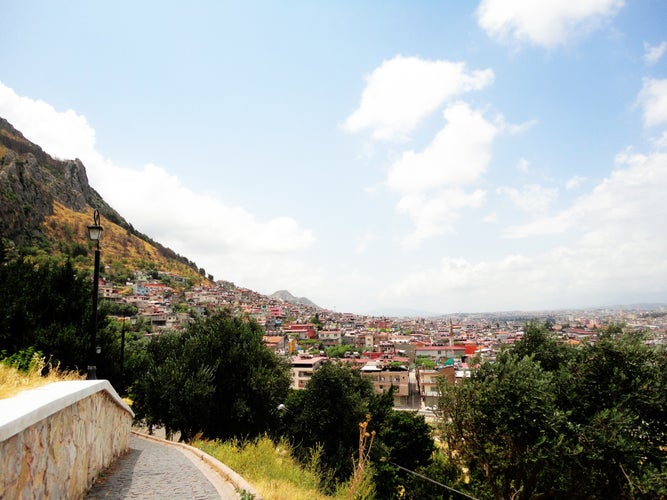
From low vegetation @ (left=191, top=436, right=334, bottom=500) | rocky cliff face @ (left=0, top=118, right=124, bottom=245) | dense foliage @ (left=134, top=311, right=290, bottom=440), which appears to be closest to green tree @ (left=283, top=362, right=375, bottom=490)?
dense foliage @ (left=134, top=311, right=290, bottom=440)

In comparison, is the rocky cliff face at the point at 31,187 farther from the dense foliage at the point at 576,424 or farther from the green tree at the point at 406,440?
the dense foliage at the point at 576,424

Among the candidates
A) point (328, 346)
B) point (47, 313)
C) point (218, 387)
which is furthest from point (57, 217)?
point (218, 387)

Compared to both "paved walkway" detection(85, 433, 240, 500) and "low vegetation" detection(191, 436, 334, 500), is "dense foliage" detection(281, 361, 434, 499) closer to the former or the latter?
"low vegetation" detection(191, 436, 334, 500)

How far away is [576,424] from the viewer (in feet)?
44.9

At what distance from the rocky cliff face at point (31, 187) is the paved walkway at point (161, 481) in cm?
5801

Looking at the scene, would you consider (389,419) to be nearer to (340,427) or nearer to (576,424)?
(340,427)

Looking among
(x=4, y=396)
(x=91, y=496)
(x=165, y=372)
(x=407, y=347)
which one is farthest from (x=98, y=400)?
(x=407, y=347)

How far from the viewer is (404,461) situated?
90.0 ft

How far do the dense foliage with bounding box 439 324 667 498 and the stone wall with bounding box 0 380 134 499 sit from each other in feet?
40.7

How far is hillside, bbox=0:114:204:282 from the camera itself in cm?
8644

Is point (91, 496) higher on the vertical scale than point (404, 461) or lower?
higher

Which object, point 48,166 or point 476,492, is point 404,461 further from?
point 48,166

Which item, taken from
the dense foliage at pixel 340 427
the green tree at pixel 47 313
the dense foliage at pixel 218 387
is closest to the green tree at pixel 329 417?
the dense foliage at pixel 340 427

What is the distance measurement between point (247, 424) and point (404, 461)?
46.5 feet
